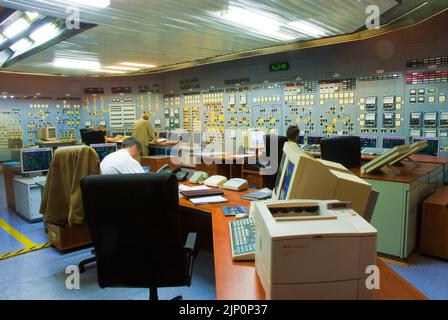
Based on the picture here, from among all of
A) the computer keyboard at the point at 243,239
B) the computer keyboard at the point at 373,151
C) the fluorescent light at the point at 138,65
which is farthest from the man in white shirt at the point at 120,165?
the fluorescent light at the point at 138,65

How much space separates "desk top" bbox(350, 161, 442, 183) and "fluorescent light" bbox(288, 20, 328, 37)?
219 cm

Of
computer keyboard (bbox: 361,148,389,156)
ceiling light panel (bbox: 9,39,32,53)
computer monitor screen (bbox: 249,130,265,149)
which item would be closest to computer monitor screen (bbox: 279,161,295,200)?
computer keyboard (bbox: 361,148,389,156)

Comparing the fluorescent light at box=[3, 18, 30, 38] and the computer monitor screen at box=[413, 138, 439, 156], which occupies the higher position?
the fluorescent light at box=[3, 18, 30, 38]

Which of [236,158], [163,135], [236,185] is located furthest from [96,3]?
[163,135]

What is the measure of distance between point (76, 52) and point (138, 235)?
544cm

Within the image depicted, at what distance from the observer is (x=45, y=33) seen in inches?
201

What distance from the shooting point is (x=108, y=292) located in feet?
9.15

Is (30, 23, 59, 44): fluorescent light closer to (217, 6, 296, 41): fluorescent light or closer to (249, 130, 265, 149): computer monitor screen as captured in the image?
(217, 6, 296, 41): fluorescent light

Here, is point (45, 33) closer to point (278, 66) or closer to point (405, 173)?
point (278, 66)

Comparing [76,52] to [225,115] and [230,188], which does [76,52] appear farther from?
[230,188]

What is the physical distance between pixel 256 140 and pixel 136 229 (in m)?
4.04

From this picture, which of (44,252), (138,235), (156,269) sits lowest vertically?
(44,252)

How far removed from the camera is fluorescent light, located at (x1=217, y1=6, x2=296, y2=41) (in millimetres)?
4031
